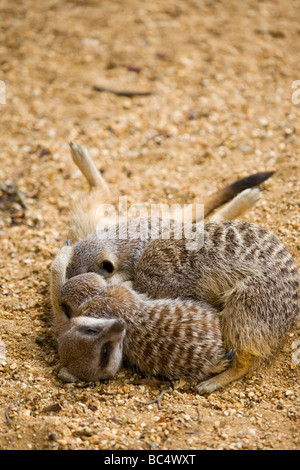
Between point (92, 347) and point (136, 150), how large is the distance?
2271mm

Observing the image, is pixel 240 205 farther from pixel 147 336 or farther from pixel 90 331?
pixel 90 331

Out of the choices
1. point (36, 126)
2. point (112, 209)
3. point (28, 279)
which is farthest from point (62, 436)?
point (36, 126)

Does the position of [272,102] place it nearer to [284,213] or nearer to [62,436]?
[284,213]

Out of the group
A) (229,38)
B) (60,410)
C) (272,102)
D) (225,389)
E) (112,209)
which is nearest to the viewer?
(60,410)

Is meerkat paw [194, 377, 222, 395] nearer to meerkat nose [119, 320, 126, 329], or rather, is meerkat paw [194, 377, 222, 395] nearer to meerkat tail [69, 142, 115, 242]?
meerkat nose [119, 320, 126, 329]

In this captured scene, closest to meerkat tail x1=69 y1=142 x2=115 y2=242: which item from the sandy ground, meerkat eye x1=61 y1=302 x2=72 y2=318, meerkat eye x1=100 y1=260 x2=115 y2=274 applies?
the sandy ground

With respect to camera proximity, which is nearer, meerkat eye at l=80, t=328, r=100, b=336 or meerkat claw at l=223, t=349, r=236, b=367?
meerkat eye at l=80, t=328, r=100, b=336

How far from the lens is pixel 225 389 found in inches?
98.3

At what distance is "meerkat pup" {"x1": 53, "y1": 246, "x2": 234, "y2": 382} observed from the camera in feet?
7.86

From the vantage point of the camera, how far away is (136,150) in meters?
4.27

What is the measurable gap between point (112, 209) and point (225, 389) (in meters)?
1.59

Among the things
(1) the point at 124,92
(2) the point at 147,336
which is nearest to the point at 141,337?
(2) the point at 147,336

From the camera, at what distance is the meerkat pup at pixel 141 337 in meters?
2.39

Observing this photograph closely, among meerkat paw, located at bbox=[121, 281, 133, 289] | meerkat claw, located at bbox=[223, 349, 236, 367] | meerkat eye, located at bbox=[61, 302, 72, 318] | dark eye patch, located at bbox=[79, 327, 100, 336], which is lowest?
meerkat eye, located at bbox=[61, 302, 72, 318]
